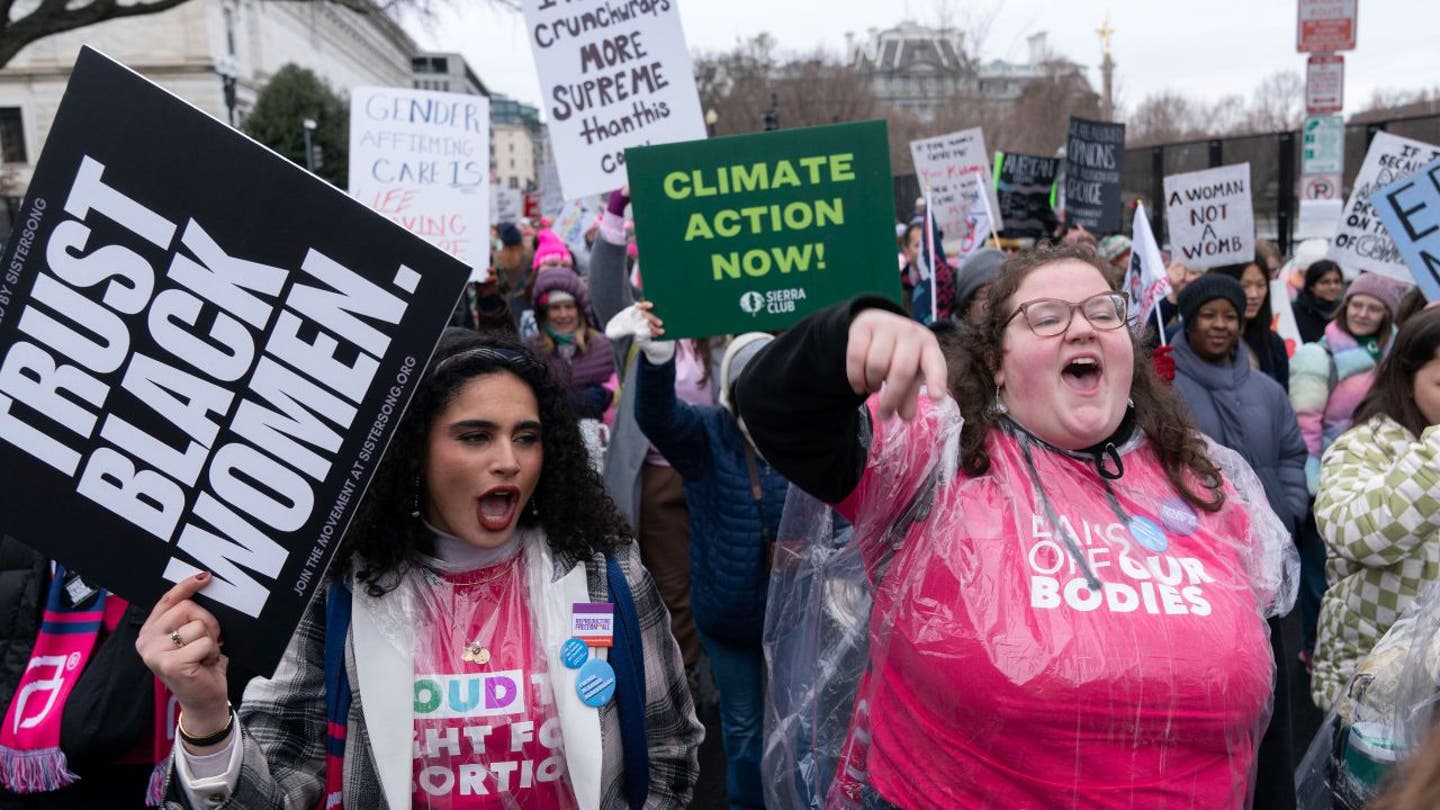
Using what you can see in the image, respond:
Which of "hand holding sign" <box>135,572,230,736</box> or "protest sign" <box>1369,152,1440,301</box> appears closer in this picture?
"hand holding sign" <box>135,572,230,736</box>

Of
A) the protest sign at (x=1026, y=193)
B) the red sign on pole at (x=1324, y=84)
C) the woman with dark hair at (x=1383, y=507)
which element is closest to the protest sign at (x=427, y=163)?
the woman with dark hair at (x=1383, y=507)

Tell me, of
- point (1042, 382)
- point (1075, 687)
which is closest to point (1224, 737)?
point (1075, 687)

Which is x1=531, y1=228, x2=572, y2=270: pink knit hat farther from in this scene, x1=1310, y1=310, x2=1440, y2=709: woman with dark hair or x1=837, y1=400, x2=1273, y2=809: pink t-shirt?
x1=837, y1=400, x2=1273, y2=809: pink t-shirt

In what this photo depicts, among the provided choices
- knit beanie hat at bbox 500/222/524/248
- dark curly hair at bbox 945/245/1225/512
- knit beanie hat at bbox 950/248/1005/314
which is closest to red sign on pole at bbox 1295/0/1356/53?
knit beanie hat at bbox 500/222/524/248

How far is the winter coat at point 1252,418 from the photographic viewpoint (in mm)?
4457

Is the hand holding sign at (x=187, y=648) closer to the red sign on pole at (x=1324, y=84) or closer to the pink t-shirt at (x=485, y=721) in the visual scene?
the pink t-shirt at (x=485, y=721)

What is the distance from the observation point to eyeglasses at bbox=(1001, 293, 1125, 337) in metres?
1.96

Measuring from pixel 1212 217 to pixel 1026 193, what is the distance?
11.1ft

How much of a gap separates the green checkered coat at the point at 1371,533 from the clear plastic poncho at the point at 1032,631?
87 cm

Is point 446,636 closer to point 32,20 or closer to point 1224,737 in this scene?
point 1224,737

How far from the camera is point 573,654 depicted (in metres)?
2.09

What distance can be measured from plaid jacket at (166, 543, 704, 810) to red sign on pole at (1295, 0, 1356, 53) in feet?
36.0

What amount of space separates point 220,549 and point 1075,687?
4.36ft

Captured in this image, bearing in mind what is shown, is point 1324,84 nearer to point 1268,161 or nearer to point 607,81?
point 1268,161
